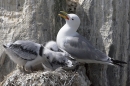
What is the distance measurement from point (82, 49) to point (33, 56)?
2.31ft

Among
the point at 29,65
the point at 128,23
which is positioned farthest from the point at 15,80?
the point at 128,23

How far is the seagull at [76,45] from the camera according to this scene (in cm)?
670

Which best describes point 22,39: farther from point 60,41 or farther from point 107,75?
point 107,75

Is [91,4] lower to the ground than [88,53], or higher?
higher

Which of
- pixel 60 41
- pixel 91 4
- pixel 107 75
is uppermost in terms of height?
pixel 91 4

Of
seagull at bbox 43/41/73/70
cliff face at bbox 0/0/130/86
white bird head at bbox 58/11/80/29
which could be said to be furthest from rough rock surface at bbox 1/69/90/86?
white bird head at bbox 58/11/80/29

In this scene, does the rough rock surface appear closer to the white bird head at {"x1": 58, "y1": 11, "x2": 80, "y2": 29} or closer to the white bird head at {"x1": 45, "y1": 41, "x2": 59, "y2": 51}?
the white bird head at {"x1": 45, "y1": 41, "x2": 59, "y2": 51}

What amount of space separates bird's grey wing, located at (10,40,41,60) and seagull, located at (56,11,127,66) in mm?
A: 440

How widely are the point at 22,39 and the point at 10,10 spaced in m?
0.54

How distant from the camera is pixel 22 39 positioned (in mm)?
7039

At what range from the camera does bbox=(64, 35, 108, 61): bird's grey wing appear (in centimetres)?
671

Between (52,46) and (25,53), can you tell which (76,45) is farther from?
(25,53)

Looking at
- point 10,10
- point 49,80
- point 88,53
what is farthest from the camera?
point 10,10

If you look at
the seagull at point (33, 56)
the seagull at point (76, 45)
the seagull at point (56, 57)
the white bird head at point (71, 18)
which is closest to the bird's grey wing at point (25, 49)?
the seagull at point (33, 56)
